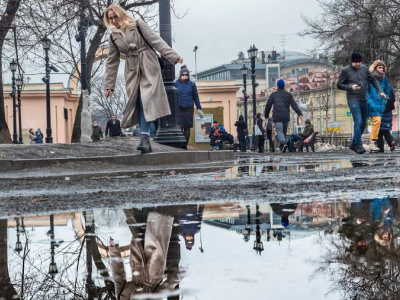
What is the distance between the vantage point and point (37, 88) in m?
61.7

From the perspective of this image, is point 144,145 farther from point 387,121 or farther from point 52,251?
point 52,251

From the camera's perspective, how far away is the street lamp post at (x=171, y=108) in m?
Answer: 14.8

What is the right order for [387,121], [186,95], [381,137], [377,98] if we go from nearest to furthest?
[377,98] → [387,121] → [381,137] → [186,95]

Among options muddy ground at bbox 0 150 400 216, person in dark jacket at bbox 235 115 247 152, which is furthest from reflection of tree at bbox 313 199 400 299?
person in dark jacket at bbox 235 115 247 152

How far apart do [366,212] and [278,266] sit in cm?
153

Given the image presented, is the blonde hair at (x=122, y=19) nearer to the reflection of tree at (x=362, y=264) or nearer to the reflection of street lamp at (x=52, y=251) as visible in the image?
the reflection of street lamp at (x=52, y=251)

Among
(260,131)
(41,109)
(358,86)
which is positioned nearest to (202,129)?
(41,109)

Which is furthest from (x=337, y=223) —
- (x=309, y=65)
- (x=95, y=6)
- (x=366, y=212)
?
(x=309, y=65)

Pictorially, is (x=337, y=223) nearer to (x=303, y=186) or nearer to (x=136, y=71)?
(x=303, y=186)

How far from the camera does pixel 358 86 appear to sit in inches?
548

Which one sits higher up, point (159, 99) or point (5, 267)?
point (159, 99)

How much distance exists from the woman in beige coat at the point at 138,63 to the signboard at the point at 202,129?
41.6 meters

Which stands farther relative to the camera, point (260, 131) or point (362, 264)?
point (260, 131)

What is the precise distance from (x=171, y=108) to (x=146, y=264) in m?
12.2
